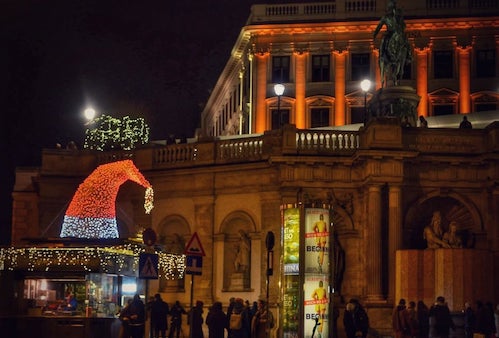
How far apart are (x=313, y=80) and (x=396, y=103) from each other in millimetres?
41071

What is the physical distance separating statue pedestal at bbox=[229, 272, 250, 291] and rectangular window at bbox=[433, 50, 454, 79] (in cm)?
4680

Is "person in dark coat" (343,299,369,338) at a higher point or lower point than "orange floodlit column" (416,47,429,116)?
lower

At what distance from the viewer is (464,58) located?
84.4 metres

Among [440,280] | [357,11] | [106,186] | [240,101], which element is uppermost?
[357,11]

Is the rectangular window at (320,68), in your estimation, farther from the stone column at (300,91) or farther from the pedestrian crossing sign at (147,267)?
the pedestrian crossing sign at (147,267)

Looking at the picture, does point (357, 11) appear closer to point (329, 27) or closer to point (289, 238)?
point (329, 27)

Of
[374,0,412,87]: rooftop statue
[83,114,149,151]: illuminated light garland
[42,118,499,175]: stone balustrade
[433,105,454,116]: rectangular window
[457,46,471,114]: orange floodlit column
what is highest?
[457,46,471,114]: orange floodlit column

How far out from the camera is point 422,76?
279 ft

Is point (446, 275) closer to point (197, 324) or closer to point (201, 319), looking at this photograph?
point (201, 319)

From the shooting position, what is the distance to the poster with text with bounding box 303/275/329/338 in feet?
102

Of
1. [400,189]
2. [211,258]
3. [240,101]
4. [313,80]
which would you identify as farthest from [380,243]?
[240,101]

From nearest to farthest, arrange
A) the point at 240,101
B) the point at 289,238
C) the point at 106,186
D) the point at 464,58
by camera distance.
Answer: the point at 289,238
the point at 106,186
the point at 464,58
the point at 240,101

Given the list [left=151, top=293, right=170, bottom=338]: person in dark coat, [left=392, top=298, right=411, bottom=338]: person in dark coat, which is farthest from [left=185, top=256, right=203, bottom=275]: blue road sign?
[left=151, top=293, right=170, bottom=338]: person in dark coat

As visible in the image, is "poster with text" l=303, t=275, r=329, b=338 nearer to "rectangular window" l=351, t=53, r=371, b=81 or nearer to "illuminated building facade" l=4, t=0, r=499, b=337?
"illuminated building facade" l=4, t=0, r=499, b=337
